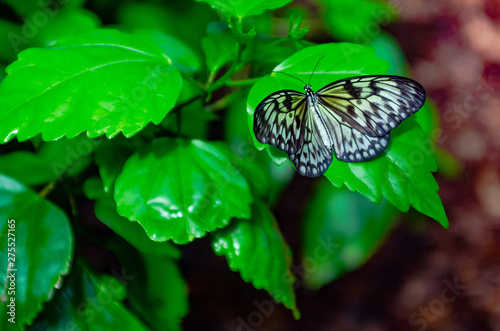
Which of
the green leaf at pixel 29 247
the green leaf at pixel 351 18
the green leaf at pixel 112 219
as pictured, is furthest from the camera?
the green leaf at pixel 351 18

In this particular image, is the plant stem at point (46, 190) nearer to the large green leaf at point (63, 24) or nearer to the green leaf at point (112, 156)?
the green leaf at point (112, 156)

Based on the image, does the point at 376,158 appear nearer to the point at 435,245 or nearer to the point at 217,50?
the point at 217,50

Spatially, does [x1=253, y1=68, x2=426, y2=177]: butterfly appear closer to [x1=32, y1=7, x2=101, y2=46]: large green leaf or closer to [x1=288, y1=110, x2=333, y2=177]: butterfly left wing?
[x1=288, y1=110, x2=333, y2=177]: butterfly left wing

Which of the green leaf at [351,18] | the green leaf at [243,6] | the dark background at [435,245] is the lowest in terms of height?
the dark background at [435,245]

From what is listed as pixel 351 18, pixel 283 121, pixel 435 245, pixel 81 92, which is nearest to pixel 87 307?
pixel 81 92

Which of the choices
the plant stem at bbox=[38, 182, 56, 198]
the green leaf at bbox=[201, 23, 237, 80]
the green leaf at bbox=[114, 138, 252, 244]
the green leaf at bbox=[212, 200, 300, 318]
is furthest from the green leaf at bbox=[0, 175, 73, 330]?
the green leaf at bbox=[201, 23, 237, 80]

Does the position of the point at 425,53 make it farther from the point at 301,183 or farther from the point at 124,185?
the point at 124,185

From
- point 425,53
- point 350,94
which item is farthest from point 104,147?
point 425,53

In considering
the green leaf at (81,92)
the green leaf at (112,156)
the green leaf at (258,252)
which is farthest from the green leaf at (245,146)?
the green leaf at (81,92)
